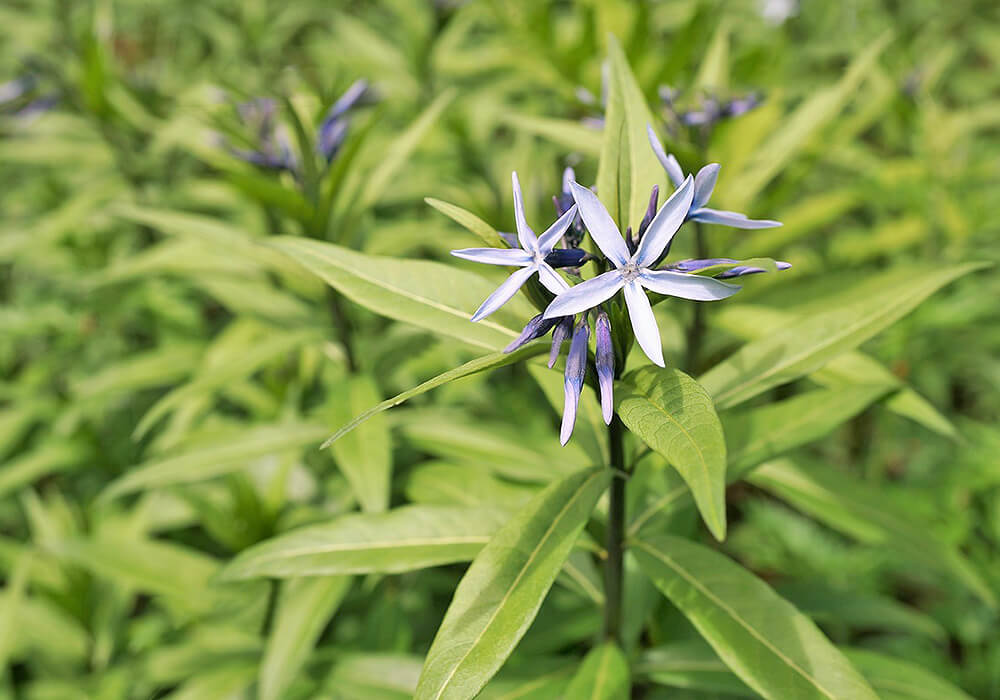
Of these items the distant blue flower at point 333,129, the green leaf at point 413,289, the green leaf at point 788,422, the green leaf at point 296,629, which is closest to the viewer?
the green leaf at point 413,289

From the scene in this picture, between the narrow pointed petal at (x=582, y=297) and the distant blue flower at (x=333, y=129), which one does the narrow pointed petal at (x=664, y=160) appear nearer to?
the narrow pointed petal at (x=582, y=297)

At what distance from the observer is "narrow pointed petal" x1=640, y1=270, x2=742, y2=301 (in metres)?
1.09

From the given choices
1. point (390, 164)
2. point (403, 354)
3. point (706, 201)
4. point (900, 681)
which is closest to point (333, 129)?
point (390, 164)

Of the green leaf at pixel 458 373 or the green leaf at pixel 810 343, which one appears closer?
the green leaf at pixel 458 373

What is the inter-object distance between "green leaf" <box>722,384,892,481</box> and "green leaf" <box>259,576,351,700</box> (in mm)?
1150

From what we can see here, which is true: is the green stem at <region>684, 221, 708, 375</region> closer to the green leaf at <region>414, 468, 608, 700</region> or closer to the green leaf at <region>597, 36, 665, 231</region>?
the green leaf at <region>597, 36, 665, 231</region>

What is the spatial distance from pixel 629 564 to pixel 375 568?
2.51 ft

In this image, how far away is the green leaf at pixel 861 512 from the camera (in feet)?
5.72

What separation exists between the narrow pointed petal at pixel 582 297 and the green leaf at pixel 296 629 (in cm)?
130

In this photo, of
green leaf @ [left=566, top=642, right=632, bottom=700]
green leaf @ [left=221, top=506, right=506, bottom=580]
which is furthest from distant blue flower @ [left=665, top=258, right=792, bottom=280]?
green leaf @ [left=566, top=642, right=632, bottom=700]

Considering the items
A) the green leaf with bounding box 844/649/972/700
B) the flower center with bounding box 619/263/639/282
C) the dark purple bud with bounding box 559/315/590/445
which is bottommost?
the green leaf with bounding box 844/649/972/700

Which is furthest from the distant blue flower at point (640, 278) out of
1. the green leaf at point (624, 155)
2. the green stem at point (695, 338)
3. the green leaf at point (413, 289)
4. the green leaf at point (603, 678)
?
the green stem at point (695, 338)

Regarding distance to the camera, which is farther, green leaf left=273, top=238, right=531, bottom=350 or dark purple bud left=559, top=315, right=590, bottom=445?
green leaf left=273, top=238, right=531, bottom=350

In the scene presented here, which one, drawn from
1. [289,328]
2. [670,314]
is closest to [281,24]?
[289,328]
